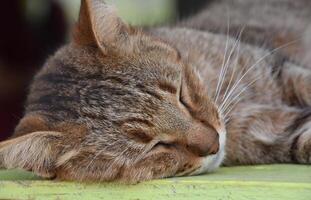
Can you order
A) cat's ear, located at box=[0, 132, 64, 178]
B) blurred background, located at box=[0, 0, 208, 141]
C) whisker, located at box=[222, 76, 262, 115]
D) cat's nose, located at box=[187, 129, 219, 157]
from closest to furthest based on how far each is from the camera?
cat's ear, located at box=[0, 132, 64, 178]
cat's nose, located at box=[187, 129, 219, 157]
whisker, located at box=[222, 76, 262, 115]
blurred background, located at box=[0, 0, 208, 141]

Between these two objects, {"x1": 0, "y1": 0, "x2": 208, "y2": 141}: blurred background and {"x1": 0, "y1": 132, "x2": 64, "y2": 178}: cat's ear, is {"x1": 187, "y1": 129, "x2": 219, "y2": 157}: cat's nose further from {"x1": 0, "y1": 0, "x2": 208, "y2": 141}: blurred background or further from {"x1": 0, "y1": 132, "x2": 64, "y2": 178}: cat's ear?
{"x1": 0, "y1": 0, "x2": 208, "y2": 141}: blurred background

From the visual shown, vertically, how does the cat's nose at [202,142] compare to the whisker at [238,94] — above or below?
above

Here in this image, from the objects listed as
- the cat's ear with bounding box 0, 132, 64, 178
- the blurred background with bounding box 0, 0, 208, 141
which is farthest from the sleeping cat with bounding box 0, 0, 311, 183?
the blurred background with bounding box 0, 0, 208, 141

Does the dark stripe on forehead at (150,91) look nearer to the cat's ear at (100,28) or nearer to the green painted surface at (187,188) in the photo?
the cat's ear at (100,28)

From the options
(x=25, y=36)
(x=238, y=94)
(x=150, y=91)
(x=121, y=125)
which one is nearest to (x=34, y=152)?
(x=121, y=125)

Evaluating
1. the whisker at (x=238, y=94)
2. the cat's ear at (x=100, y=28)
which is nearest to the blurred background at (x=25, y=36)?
the whisker at (x=238, y=94)

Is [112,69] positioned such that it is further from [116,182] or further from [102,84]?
[116,182]

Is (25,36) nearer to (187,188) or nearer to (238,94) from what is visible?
(238,94)
